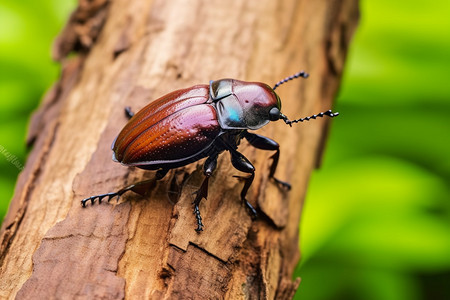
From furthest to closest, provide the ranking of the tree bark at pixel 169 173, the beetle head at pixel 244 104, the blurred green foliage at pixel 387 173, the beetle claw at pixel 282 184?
the blurred green foliage at pixel 387 173 → the beetle claw at pixel 282 184 → the beetle head at pixel 244 104 → the tree bark at pixel 169 173

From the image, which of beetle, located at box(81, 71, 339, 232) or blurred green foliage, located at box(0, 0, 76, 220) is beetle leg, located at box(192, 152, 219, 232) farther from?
blurred green foliage, located at box(0, 0, 76, 220)

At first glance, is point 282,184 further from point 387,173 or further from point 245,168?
point 387,173

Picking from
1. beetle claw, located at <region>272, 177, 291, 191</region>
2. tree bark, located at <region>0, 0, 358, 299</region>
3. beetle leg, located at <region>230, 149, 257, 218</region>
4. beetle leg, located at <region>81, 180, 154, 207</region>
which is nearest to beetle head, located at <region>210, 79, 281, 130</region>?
beetle leg, located at <region>230, 149, 257, 218</region>

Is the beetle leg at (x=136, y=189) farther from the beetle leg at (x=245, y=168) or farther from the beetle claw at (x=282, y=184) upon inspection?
the beetle claw at (x=282, y=184)

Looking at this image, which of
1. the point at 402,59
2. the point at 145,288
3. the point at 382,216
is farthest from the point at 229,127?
the point at 402,59

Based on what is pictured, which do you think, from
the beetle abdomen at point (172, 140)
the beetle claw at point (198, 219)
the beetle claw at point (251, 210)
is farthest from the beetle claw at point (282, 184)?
the beetle claw at point (198, 219)
